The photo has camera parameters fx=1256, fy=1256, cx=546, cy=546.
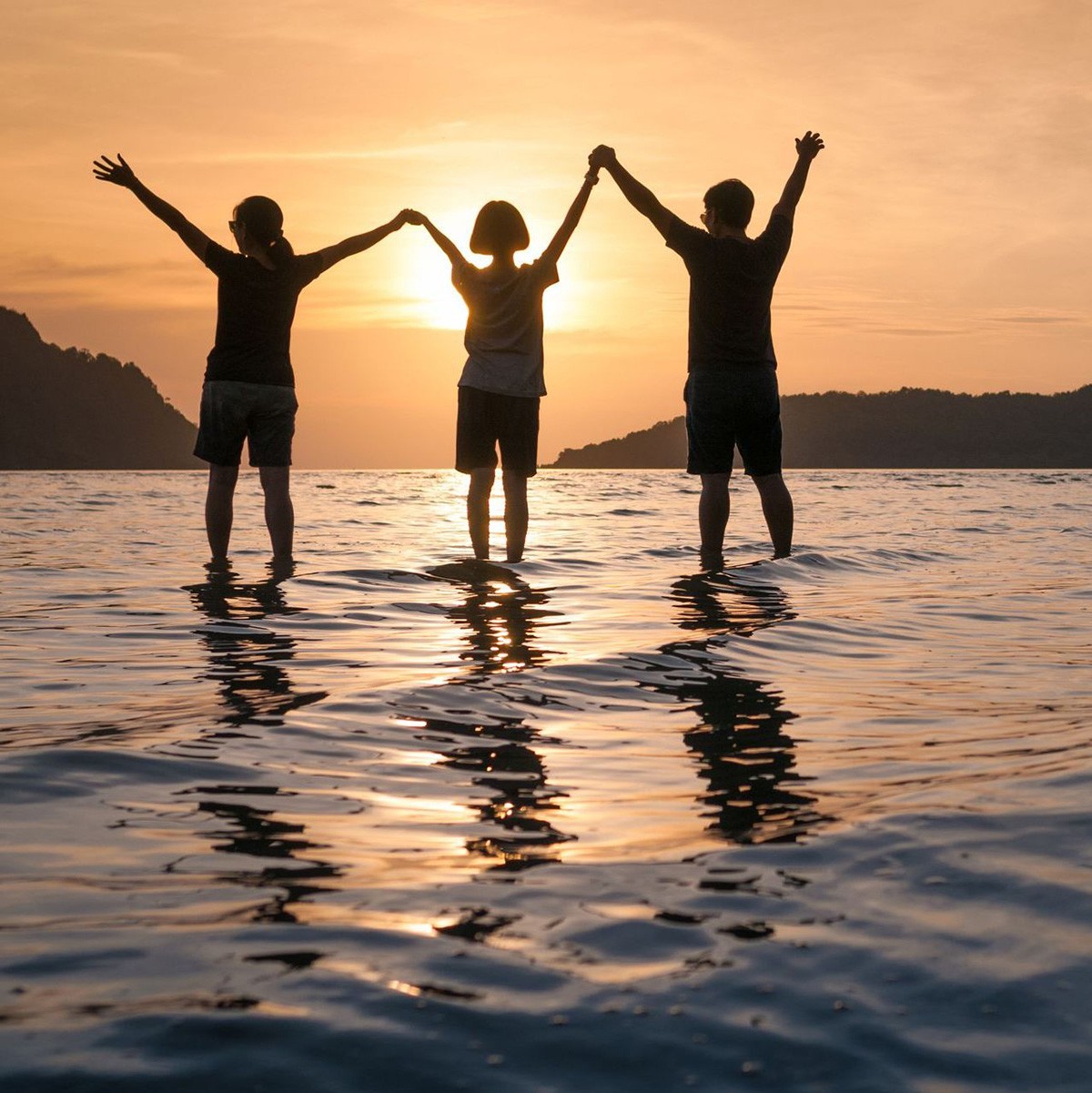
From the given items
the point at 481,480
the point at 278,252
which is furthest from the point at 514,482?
the point at 278,252

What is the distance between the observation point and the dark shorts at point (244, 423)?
705cm

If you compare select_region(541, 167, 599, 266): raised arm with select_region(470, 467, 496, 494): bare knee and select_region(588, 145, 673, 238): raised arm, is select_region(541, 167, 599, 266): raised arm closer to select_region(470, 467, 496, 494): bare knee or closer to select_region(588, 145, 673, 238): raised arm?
select_region(588, 145, 673, 238): raised arm

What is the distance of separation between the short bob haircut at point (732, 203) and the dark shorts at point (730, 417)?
0.86 meters

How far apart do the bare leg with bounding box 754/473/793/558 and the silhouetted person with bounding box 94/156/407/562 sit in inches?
104

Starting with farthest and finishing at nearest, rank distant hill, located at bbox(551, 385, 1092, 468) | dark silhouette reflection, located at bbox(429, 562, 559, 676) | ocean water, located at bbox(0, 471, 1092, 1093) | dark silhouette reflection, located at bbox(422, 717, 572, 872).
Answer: distant hill, located at bbox(551, 385, 1092, 468), dark silhouette reflection, located at bbox(429, 562, 559, 676), dark silhouette reflection, located at bbox(422, 717, 572, 872), ocean water, located at bbox(0, 471, 1092, 1093)

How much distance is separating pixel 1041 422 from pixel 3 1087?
611 ft

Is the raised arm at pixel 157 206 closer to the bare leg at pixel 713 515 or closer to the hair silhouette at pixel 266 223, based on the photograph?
the hair silhouette at pixel 266 223

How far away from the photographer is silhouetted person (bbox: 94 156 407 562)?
6973 mm

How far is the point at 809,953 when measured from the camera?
64.6 inches

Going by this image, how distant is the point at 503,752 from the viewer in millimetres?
2818

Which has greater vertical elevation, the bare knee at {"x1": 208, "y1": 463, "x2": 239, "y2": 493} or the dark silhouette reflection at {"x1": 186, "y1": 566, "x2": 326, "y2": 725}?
the bare knee at {"x1": 208, "y1": 463, "x2": 239, "y2": 493}

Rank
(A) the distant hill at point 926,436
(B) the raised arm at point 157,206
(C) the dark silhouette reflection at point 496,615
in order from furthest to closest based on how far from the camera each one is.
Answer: (A) the distant hill at point 926,436 < (B) the raised arm at point 157,206 < (C) the dark silhouette reflection at point 496,615

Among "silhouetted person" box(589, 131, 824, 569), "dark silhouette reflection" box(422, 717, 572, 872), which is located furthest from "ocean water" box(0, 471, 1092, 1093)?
"silhouetted person" box(589, 131, 824, 569)

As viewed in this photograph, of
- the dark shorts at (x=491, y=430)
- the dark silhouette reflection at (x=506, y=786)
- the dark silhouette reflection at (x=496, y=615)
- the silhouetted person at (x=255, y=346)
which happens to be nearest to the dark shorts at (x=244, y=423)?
the silhouetted person at (x=255, y=346)
